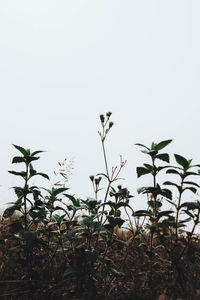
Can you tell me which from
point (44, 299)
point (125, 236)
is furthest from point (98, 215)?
point (125, 236)

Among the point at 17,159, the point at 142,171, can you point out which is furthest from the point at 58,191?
the point at 142,171

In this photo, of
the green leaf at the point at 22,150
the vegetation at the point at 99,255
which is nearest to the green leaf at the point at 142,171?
the vegetation at the point at 99,255

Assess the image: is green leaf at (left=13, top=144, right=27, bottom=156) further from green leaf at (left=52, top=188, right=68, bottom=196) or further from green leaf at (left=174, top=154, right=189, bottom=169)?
green leaf at (left=174, top=154, right=189, bottom=169)

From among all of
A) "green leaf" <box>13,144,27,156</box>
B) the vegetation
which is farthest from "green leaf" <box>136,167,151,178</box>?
"green leaf" <box>13,144,27,156</box>

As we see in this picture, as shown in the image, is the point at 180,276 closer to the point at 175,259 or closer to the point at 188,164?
the point at 175,259

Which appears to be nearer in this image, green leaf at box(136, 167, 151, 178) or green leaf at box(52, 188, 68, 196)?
green leaf at box(136, 167, 151, 178)

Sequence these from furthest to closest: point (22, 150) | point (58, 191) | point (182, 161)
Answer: point (58, 191) < point (22, 150) < point (182, 161)

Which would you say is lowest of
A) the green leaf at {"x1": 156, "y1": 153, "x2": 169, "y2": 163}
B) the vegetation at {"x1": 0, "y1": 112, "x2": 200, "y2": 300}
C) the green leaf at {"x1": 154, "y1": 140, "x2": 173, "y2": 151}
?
the vegetation at {"x1": 0, "y1": 112, "x2": 200, "y2": 300}

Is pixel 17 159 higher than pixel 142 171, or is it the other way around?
pixel 17 159

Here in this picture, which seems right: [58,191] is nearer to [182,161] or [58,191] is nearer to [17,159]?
[17,159]

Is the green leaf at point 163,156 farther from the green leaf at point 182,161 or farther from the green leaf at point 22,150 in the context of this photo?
the green leaf at point 22,150

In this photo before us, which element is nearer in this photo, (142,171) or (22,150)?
(142,171)

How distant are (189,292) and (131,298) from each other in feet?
1.65

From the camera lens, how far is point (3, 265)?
2.68m
